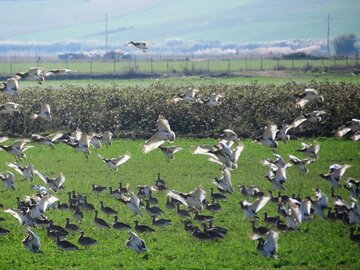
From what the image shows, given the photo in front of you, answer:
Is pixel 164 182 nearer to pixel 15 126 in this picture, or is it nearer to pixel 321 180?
pixel 321 180

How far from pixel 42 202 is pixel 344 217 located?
7.74 meters

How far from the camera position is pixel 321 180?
25.9 metres

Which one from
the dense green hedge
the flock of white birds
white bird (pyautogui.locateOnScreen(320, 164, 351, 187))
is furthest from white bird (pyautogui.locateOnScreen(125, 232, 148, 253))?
the dense green hedge

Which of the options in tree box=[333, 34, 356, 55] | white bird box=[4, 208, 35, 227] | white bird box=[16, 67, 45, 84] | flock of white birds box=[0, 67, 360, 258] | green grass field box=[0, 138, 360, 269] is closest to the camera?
green grass field box=[0, 138, 360, 269]

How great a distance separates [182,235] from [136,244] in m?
2.10

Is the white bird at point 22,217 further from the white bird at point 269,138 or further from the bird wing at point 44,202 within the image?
the white bird at point 269,138

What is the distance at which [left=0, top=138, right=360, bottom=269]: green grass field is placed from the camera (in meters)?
16.7

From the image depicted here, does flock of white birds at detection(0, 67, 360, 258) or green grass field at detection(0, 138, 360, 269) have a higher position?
flock of white birds at detection(0, 67, 360, 258)

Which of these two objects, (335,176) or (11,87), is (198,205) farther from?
(11,87)

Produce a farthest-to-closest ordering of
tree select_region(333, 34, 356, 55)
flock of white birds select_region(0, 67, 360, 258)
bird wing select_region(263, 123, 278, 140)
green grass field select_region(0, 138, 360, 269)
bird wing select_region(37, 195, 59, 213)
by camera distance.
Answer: tree select_region(333, 34, 356, 55), bird wing select_region(263, 123, 278, 140), bird wing select_region(37, 195, 59, 213), flock of white birds select_region(0, 67, 360, 258), green grass field select_region(0, 138, 360, 269)

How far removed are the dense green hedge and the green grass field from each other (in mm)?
8337

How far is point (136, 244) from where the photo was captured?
1727 cm

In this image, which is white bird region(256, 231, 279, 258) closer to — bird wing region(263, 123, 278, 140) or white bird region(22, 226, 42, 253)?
white bird region(22, 226, 42, 253)

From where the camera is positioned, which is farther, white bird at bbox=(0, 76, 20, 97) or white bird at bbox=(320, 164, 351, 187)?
white bird at bbox=(0, 76, 20, 97)
